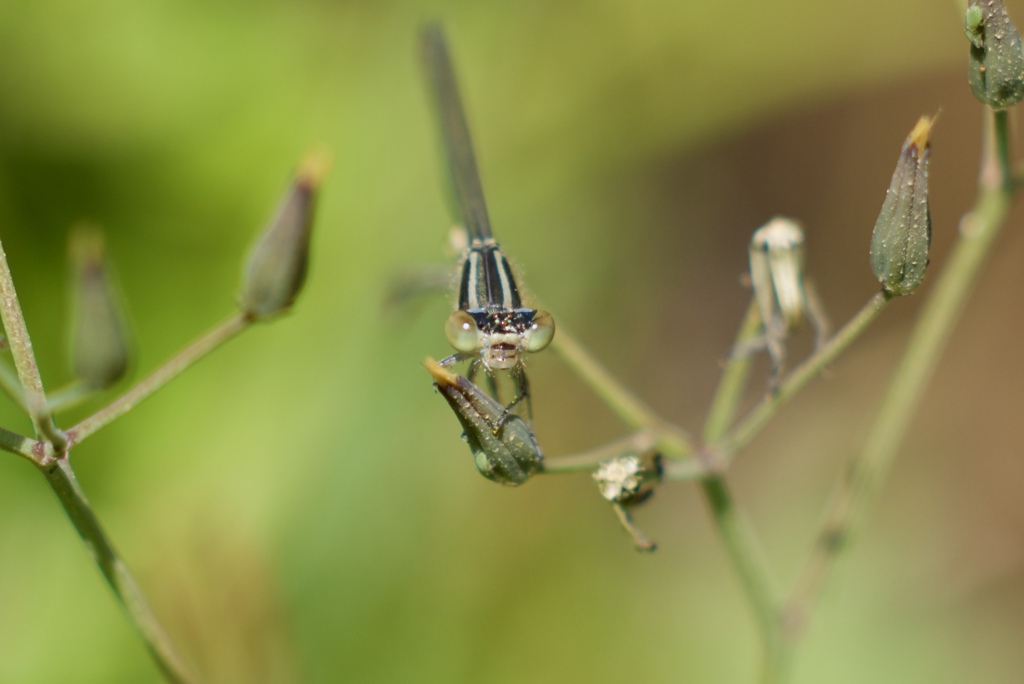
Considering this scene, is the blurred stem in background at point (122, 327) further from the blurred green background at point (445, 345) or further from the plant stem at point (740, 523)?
the blurred green background at point (445, 345)

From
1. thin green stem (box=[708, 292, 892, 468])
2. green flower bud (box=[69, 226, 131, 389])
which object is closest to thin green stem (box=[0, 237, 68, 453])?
green flower bud (box=[69, 226, 131, 389])

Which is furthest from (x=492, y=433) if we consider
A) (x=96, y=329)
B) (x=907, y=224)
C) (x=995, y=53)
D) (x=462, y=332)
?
(x=995, y=53)

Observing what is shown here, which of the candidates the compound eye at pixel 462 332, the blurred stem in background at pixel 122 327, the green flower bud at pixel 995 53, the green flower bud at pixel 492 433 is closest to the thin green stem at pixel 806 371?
the green flower bud at pixel 995 53

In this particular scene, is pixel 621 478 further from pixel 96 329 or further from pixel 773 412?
pixel 96 329

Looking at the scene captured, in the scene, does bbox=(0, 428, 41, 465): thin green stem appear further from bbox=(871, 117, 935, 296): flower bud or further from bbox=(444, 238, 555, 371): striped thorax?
bbox=(871, 117, 935, 296): flower bud

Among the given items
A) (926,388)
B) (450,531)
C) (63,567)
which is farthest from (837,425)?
(63,567)
